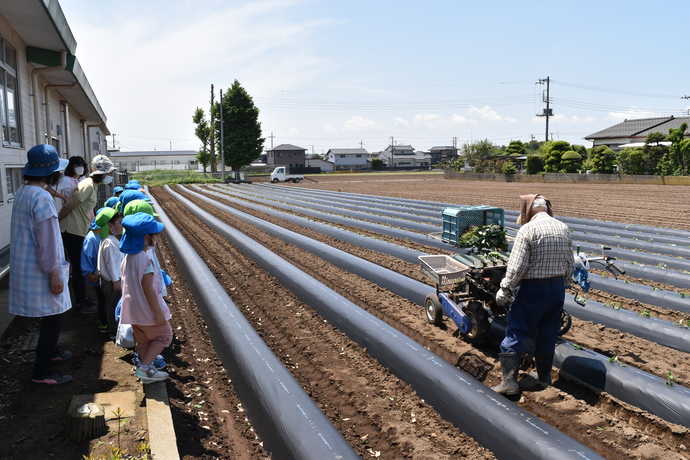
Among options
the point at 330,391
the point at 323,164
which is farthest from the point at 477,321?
the point at 323,164

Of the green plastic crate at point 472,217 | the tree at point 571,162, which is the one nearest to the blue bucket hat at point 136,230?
the green plastic crate at point 472,217

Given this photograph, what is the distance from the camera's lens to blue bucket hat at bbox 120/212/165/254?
3742 millimetres

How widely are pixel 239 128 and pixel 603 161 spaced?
36660 mm

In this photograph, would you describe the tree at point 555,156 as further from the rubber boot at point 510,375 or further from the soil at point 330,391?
the rubber boot at point 510,375

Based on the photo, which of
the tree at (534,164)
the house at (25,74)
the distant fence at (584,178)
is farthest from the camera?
the tree at (534,164)

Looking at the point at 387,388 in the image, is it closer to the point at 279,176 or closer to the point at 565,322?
the point at 565,322

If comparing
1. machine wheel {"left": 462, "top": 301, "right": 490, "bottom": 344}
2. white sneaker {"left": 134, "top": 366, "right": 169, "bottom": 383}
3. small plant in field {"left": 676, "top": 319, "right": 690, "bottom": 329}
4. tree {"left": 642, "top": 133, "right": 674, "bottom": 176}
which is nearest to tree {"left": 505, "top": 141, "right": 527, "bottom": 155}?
tree {"left": 642, "top": 133, "right": 674, "bottom": 176}

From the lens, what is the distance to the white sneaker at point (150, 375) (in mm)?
4027

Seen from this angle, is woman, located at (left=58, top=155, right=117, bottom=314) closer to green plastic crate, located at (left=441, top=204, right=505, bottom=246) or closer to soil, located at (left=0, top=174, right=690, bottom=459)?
soil, located at (left=0, top=174, right=690, bottom=459)

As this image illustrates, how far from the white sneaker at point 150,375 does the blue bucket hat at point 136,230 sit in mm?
1015

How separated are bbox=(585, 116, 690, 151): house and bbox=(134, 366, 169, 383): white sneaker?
57.3 meters

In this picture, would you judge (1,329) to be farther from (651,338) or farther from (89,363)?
(651,338)

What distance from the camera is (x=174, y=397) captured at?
14.1 feet

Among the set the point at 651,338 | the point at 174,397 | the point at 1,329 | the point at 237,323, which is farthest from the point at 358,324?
the point at 1,329
